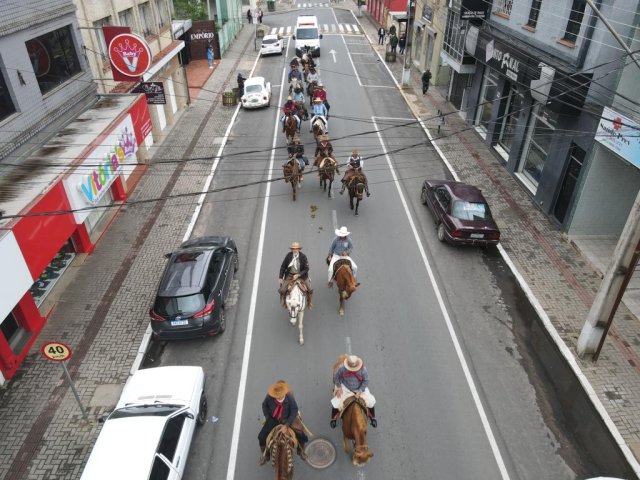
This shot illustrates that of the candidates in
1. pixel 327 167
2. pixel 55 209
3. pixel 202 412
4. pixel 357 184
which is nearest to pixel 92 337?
pixel 55 209

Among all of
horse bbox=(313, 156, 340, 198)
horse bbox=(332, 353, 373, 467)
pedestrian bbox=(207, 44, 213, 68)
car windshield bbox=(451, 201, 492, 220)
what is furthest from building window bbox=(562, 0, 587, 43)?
pedestrian bbox=(207, 44, 213, 68)

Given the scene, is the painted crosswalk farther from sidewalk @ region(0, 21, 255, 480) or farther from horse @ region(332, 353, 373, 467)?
horse @ region(332, 353, 373, 467)

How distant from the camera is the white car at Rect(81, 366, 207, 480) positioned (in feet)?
24.9

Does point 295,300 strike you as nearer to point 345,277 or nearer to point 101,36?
point 345,277

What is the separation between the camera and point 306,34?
41812 millimetres

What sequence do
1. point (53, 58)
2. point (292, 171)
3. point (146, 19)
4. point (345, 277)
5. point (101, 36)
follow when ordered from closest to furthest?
point (345, 277)
point (53, 58)
point (292, 171)
point (101, 36)
point (146, 19)

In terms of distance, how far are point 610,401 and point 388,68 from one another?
33768 millimetres

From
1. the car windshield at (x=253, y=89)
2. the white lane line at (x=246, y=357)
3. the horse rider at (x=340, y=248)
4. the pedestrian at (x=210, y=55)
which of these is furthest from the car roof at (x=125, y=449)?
the pedestrian at (x=210, y=55)

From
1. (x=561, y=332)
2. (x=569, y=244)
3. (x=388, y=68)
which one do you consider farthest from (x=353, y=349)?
(x=388, y=68)

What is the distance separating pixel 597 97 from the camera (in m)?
14.7

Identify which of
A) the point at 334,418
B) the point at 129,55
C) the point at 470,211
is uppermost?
the point at 129,55

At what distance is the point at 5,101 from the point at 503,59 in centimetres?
1875

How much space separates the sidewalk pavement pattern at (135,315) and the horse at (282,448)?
4215 mm

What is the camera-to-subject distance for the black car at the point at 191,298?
11.5m
